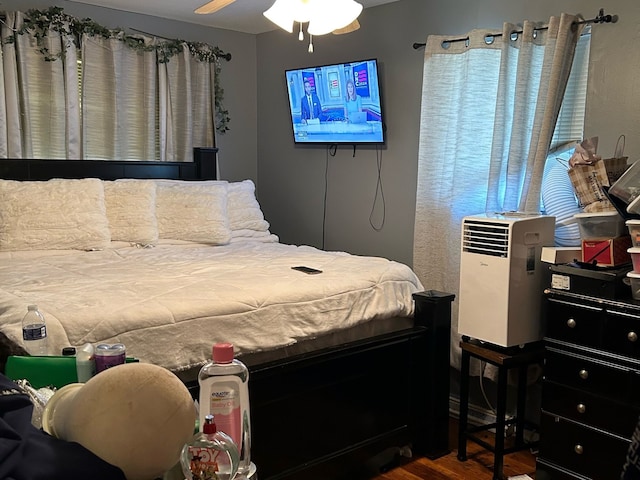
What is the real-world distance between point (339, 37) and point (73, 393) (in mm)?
3565

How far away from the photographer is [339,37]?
13.7 feet

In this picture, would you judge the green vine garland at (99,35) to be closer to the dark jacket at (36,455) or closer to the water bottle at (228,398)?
the water bottle at (228,398)

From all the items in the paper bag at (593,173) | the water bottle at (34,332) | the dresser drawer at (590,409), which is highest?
the paper bag at (593,173)

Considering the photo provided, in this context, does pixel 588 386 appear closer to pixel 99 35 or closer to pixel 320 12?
pixel 320 12

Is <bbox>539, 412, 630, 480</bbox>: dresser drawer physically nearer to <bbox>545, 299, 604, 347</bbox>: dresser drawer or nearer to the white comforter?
A: <bbox>545, 299, 604, 347</bbox>: dresser drawer

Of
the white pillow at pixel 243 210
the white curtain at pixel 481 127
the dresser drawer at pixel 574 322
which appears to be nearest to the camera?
the dresser drawer at pixel 574 322

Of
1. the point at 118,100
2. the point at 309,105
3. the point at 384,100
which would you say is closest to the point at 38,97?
the point at 118,100

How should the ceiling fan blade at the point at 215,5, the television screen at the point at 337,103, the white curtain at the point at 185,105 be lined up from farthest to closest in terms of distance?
the white curtain at the point at 185,105 → the television screen at the point at 337,103 → the ceiling fan blade at the point at 215,5

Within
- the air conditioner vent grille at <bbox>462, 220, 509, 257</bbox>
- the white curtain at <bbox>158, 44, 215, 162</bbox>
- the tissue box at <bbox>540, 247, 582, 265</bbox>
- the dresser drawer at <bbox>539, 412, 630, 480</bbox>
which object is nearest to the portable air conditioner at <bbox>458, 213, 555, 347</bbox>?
the air conditioner vent grille at <bbox>462, 220, 509, 257</bbox>

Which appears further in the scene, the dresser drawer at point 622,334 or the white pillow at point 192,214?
the white pillow at point 192,214

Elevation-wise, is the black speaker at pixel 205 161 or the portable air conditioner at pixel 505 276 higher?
the black speaker at pixel 205 161

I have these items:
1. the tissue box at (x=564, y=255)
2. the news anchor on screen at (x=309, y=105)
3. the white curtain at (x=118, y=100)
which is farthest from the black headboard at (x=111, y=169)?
the tissue box at (x=564, y=255)

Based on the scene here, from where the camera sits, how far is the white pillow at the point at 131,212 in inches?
139

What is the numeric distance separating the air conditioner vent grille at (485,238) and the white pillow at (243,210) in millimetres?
1551
